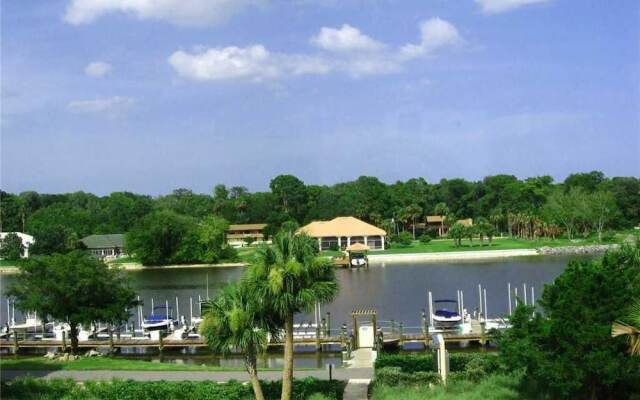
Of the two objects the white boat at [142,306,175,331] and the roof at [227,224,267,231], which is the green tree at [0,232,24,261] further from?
the white boat at [142,306,175,331]

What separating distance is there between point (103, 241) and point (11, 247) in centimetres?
1406

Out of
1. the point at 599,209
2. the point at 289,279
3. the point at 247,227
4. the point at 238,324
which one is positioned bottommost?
the point at 238,324

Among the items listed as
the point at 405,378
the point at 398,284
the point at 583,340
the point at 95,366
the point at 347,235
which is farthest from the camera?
the point at 347,235

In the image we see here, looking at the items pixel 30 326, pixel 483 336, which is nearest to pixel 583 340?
pixel 483 336

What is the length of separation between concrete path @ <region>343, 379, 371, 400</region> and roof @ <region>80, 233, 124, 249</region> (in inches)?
3749

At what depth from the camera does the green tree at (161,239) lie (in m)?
97.3

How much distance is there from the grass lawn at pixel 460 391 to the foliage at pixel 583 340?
1697mm

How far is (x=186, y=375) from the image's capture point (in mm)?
27078

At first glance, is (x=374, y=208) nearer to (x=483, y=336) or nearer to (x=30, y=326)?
(x=30, y=326)

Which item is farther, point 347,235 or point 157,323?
point 347,235

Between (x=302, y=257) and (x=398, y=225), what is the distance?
10471 centimetres

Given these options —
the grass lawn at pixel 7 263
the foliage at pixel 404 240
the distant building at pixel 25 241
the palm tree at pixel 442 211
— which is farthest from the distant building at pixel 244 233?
the grass lawn at pixel 7 263

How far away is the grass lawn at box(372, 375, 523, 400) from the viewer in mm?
22562

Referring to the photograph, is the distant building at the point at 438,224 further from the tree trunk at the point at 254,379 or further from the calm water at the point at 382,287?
the tree trunk at the point at 254,379
